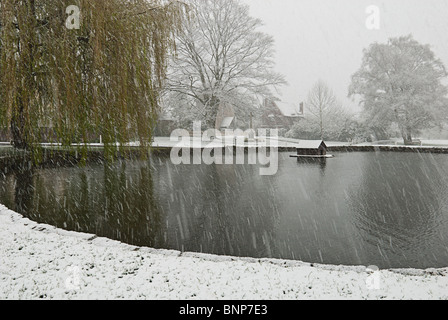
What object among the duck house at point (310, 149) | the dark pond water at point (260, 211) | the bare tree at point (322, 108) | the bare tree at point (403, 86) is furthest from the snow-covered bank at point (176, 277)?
the bare tree at point (322, 108)

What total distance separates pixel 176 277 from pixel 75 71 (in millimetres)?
3959

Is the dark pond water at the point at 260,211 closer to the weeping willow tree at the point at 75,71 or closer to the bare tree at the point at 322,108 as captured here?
the weeping willow tree at the point at 75,71

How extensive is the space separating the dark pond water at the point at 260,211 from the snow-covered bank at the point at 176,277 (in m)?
0.66

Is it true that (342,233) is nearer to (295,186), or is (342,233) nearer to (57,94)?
(295,186)

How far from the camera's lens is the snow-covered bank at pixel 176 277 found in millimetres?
3588

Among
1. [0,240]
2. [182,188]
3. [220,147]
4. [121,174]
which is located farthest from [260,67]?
[0,240]

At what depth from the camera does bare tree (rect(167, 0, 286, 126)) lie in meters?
25.2

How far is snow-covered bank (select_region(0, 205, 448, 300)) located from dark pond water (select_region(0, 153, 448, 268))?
661 mm

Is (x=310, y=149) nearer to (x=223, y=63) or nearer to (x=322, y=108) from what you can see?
(x=223, y=63)

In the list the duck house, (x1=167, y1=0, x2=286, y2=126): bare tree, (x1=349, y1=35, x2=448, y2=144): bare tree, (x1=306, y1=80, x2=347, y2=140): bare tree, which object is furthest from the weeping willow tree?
(x1=306, y1=80, x2=347, y2=140): bare tree

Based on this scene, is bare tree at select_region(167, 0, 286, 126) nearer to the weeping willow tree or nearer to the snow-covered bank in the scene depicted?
the weeping willow tree

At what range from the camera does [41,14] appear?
5.83m

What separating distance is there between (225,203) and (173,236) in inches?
109

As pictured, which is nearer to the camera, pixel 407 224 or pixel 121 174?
pixel 407 224
